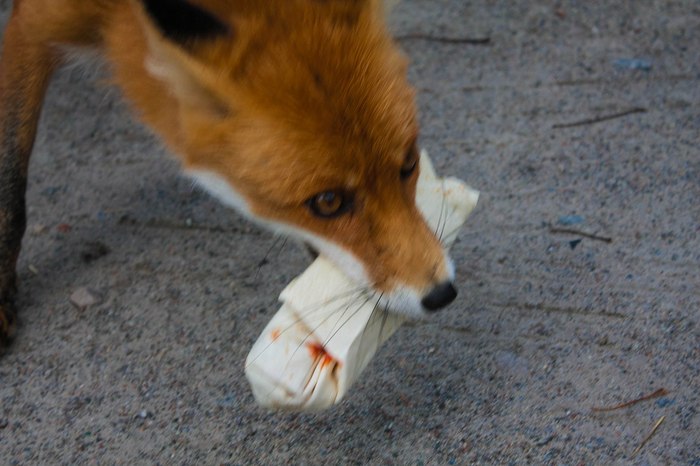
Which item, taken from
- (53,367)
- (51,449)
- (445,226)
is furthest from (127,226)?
(445,226)

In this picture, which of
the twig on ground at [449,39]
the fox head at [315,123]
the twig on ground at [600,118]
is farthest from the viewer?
the twig on ground at [449,39]

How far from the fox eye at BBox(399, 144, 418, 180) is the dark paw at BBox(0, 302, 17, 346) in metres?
2.02

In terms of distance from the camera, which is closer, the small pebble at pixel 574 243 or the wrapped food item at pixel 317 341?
the wrapped food item at pixel 317 341

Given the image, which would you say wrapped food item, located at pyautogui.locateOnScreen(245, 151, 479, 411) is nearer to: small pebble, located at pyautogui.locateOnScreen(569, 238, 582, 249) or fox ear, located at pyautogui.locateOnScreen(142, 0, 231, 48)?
fox ear, located at pyautogui.locateOnScreen(142, 0, 231, 48)

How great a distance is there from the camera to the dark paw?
12.7 feet

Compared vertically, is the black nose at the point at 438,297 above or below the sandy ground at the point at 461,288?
above

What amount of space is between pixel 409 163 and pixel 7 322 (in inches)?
81.0

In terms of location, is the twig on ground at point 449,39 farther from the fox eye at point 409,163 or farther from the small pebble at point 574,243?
the fox eye at point 409,163

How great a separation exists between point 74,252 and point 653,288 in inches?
111

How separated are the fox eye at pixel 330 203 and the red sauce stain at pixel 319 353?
449mm

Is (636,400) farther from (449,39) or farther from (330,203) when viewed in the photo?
(449,39)

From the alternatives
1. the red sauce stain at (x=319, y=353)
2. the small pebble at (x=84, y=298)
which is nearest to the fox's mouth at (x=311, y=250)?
the red sauce stain at (x=319, y=353)

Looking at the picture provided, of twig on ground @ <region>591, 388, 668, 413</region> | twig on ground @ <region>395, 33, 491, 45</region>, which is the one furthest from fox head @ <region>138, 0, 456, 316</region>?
twig on ground @ <region>395, 33, 491, 45</region>

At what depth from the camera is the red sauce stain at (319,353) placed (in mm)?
2969
